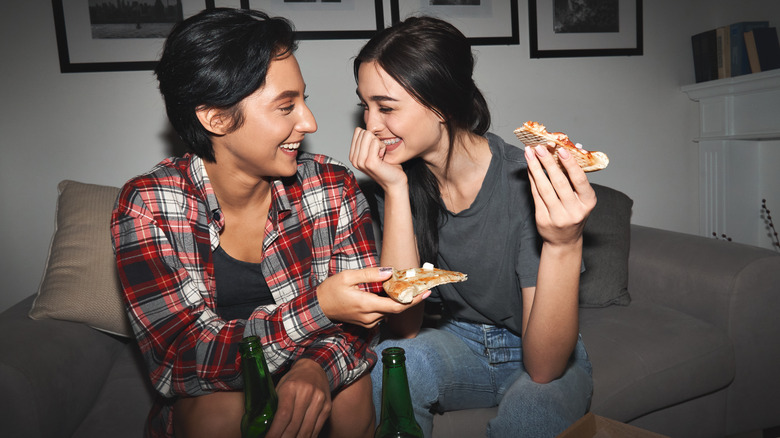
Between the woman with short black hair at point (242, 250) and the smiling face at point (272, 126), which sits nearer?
the woman with short black hair at point (242, 250)

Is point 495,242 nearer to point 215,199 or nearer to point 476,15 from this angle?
→ point 215,199

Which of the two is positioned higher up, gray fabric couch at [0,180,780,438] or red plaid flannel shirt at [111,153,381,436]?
red plaid flannel shirt at [111,153,381,436]

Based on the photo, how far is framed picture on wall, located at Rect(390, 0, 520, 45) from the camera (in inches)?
97.9

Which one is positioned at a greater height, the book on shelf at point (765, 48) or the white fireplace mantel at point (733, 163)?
the book on shelf at point (765, 48)

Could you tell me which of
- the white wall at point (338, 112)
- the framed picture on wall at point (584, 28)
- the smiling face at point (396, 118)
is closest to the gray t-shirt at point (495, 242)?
the smiling face at point (396, 118)

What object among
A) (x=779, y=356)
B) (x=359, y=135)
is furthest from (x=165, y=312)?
(x=779, y=356)

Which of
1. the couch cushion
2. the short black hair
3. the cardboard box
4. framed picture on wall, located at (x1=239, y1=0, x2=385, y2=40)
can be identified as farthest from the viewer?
framed picture on wall, located at (x1=239, y1=0, x2=385, y2=40)

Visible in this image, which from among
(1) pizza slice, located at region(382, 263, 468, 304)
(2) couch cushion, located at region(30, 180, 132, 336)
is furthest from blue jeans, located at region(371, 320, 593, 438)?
(2) couch cushion, located at region(30, 180, 132, 336)

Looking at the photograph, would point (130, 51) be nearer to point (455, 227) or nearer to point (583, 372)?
point (455, 227)

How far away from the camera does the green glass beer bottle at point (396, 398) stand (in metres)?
0.84

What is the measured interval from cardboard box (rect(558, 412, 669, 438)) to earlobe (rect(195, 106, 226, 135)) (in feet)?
3.65

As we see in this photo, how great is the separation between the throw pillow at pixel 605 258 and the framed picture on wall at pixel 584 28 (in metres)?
0.95

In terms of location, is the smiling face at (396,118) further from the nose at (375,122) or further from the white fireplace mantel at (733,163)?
the white fireplace mantel at (733,163)

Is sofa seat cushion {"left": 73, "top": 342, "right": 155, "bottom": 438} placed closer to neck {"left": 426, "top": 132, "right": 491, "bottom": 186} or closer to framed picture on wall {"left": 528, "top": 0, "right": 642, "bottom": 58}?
neck {"left": 426, "top": 132, "right": 491, "bottom": 186}
